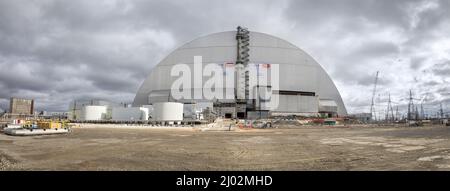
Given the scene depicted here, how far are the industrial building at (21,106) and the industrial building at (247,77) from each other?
35.4 meters

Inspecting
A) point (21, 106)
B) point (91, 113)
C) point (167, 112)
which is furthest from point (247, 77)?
point (21, 106)

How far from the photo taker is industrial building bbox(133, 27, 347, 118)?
78688mm

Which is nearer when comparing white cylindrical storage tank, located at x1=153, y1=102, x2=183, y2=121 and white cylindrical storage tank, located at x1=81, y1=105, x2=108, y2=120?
white cylindrical storage tank, located at x1=153, y1=102, x2=183, y2=121

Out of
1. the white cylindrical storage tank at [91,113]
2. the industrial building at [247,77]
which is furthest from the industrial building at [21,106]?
the industrial building at [247,77]

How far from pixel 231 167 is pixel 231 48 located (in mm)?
75521

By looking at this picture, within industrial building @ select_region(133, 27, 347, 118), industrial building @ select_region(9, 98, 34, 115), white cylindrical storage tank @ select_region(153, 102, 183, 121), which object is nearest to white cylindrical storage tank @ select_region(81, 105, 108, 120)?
industrial building @ select_region(133, 27, 347, 118)

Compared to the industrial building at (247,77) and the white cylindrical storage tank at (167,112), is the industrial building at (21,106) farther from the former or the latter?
the white cylindrical storage tank at (167,112)

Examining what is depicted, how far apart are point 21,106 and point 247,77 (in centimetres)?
6873

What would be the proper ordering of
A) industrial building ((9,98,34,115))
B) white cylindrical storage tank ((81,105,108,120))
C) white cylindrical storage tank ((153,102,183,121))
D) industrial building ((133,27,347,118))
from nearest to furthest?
white cylindrical storage tank ((153,102,183,121)) < white cylindrical storage tank ((81,105,108,120)) < industrial building ((133,27,347,118)) < industrial building ((9,98,34,115))

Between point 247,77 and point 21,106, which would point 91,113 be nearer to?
point 21,106

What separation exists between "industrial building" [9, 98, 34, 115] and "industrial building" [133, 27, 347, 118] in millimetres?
35363

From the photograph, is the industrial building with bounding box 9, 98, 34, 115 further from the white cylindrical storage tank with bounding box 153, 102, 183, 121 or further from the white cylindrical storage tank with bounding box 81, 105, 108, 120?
the white cylindrical storage tank with bounding box 153, 102, 183, 121
